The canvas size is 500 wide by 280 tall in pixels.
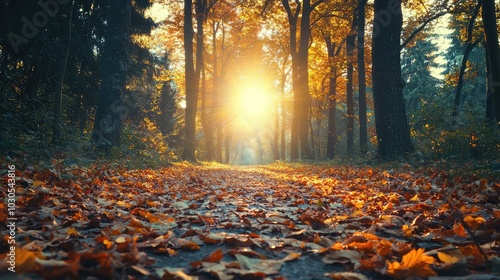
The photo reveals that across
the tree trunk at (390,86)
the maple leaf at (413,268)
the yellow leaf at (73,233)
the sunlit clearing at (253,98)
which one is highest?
the sunlit clearing at (253,98)

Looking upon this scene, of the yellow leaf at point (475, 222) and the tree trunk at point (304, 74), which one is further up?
the tree trunk at point (304, 74)

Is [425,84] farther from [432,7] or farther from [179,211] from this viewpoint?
[179,211]

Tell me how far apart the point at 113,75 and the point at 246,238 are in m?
8.35

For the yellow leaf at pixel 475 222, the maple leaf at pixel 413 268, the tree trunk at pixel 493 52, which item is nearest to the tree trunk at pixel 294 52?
the tree trunk at pixel 493 52

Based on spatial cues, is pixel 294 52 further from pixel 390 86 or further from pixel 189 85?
pixel 390 86

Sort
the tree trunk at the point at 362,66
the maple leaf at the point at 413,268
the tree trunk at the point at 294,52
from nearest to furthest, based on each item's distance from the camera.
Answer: the maple leaf at the point at 413,268
the tree trunk at the point at 362,66
the tree trunk at the point at 294,52

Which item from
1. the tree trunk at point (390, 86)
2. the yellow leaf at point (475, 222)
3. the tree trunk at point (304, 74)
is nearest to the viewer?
the yellow leaf at point (475, 222)

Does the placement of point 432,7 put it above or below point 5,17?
above

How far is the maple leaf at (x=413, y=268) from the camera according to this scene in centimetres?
154

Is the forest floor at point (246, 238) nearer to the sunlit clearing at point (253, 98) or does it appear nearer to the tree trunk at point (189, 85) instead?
the tree trunk at point (189, 85)

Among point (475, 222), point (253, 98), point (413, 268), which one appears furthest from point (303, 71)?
point (253, 98)

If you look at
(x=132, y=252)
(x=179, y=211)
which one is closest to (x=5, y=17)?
(x=179, y=211)

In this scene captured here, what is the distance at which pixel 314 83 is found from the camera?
25109mm

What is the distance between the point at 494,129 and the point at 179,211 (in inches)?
291
